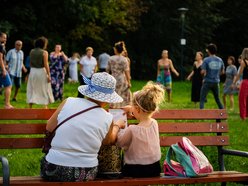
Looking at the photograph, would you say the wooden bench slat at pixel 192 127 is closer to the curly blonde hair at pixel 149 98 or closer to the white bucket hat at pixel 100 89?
the curly blonde hair at pixel 149 98

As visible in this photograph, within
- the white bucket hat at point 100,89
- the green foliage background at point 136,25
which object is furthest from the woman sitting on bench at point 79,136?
the green foliage background at point 136,25

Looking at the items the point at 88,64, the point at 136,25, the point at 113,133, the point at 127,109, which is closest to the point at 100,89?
the point at 113,133

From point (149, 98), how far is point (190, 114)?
1.31 metres

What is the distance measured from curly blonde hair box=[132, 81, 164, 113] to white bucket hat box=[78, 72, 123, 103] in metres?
0.25

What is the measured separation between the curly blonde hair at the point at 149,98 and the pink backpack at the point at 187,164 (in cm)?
48

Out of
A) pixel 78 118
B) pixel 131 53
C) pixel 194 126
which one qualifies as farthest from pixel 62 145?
pixel 131 53

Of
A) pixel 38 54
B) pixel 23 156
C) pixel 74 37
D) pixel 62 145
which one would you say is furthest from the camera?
pixel 74 37

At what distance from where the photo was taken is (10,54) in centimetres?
2406

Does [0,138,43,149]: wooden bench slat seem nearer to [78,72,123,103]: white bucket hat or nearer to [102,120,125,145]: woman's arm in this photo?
[102,120,125,145]: woman's arm

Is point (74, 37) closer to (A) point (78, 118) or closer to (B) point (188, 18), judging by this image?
(B) point (188, 18)

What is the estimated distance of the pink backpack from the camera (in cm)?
741

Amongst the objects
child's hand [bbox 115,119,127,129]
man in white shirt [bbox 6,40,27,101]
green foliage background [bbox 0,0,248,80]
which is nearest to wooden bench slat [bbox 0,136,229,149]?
child's hand [bbox 115,119,127,129]

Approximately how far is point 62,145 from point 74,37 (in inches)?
1731

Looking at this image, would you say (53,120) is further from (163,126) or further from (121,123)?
(163,126)
